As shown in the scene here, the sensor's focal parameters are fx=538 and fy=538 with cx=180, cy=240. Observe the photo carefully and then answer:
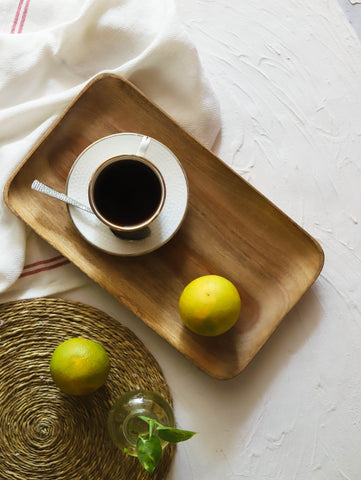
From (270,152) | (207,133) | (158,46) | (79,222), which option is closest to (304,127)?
(270,152)

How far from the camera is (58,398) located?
2.92ft

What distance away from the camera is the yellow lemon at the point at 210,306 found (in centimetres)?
81

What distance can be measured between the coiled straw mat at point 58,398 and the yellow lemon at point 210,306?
132 millimetres

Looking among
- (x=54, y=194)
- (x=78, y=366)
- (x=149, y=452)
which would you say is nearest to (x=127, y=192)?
(x=54, y=194)

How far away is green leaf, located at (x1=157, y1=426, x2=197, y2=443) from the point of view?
0.75m

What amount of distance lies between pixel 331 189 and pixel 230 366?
0.36 meters

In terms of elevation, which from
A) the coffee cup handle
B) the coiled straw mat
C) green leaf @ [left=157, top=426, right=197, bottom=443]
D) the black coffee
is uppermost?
the coffee cup handle

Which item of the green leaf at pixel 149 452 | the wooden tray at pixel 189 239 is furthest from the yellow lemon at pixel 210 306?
the green leaf at pixel 149 452

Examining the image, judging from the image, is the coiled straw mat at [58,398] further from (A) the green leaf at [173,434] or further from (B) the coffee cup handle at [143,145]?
(B) the coffee cup handle at [143,145]

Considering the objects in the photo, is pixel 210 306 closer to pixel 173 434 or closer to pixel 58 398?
pixel 173 434

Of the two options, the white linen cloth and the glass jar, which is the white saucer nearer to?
the white linen cloth

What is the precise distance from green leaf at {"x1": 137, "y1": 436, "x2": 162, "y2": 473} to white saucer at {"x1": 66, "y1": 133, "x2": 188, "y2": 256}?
283mm

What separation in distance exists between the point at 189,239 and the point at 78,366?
0.89 ft

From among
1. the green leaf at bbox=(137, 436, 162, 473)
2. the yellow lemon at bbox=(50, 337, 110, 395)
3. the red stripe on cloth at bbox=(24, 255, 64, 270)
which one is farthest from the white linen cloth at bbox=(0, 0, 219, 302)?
the green leaf at bbox=(137, 436, 162, 473)
